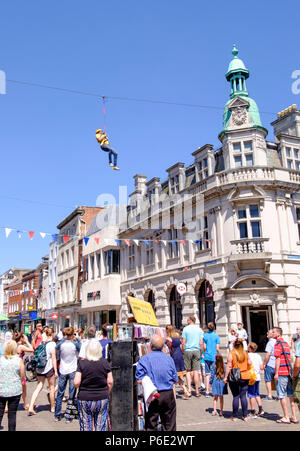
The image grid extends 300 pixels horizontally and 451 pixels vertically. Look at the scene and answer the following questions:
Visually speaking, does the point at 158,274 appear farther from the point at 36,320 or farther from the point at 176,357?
the point at 36,320

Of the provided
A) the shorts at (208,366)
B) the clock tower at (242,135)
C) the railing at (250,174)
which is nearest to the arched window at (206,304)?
the railing at (250,174)

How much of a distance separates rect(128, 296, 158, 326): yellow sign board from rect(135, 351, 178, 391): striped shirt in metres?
1.74

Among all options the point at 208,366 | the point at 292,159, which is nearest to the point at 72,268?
the point at 292,159

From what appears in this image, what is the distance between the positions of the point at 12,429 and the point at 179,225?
67.6ft

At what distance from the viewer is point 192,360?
12.0 m

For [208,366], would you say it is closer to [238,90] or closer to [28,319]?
[238,90]

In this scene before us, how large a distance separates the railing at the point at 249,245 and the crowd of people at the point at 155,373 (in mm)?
9332

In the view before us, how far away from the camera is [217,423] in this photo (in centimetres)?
845

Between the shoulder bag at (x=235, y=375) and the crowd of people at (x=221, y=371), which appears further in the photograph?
the shoulder bag at (x=235, y=375)

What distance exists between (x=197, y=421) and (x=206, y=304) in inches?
607

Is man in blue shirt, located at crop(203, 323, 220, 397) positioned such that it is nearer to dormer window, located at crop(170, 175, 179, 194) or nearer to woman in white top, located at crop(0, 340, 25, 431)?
woman in white top, located at crop(0, 340, 25, 431)

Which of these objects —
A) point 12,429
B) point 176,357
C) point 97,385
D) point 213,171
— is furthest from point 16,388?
point 213,171

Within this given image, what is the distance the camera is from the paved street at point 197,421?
809 centimetres

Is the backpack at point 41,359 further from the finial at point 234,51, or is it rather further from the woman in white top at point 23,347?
the finial at point 234,51
